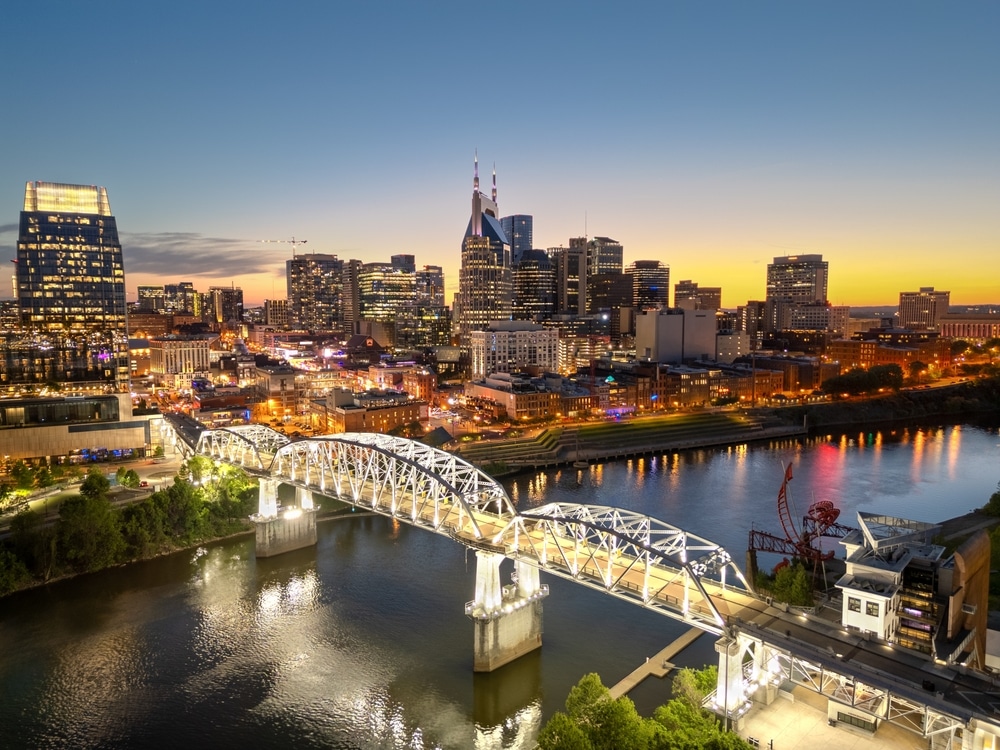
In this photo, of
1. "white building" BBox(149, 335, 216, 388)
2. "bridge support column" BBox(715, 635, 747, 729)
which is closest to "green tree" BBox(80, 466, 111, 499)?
"bridge support column" BBox(715, 635, 747, 729)

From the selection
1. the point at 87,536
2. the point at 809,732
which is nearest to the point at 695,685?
the point at 809,732

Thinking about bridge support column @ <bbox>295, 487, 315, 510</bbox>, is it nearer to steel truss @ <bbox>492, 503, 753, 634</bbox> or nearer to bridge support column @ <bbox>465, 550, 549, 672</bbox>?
steel truss @ <bbox>492, 503, 753, 634</bbox>

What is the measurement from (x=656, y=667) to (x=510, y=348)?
288ft

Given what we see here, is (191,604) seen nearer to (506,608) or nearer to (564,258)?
(506,608)

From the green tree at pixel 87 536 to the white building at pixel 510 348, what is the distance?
7397 cm

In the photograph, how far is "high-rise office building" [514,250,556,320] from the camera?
17762 cm

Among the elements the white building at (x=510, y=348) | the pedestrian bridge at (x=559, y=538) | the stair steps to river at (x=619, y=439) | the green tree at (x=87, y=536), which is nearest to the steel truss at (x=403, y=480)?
the pedestrian bridge at (x=559, y=538)

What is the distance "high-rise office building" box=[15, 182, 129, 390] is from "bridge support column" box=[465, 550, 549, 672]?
4868 centimetres

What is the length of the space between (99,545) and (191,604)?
25.1 ft

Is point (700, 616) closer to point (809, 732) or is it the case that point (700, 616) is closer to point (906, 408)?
point (809, 732)

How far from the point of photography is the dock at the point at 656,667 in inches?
927

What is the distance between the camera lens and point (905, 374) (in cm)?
11294

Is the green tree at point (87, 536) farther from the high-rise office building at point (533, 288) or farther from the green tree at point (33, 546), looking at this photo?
the high-rise office building at point (533, 288)

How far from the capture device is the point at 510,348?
365 feet
